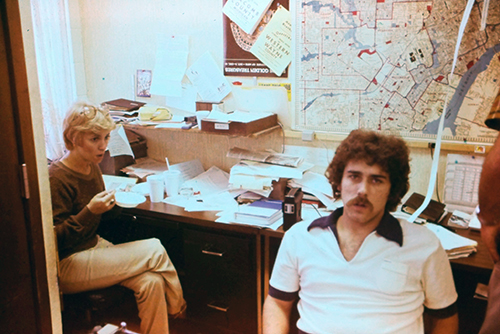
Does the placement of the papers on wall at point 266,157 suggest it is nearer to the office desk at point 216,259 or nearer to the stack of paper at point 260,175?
the stack of paper at point 260,175

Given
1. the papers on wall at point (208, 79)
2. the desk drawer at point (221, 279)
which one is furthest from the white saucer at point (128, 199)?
the papers on wall at point (208, 79)

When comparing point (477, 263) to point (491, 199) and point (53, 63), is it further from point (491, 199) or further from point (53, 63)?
point (53, 63)

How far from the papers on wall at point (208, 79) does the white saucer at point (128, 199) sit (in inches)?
28.7

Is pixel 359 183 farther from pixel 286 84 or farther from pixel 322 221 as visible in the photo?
pixel 286 84

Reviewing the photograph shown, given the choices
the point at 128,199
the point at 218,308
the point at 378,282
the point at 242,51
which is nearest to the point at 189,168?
the point at 128,199

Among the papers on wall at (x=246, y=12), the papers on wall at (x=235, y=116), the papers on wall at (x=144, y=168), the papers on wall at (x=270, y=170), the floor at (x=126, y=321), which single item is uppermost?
the papers on wall at (x=246, y=12)

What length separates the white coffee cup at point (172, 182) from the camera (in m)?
2.34

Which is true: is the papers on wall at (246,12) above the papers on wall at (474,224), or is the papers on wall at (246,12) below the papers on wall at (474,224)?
above

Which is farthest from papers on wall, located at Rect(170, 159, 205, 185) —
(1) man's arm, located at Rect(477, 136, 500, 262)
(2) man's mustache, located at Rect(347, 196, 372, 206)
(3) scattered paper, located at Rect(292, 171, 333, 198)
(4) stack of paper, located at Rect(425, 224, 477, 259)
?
(1) man's arm, located at Rect(477, 136, 500, 262)

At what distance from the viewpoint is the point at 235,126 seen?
218cm

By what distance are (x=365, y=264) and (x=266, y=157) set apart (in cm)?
99

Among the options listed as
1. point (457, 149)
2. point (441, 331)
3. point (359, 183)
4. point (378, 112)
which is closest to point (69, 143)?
point (359, 183)

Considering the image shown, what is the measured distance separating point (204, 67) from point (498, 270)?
2.00 metres

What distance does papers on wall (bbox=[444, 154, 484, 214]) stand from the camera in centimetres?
205
